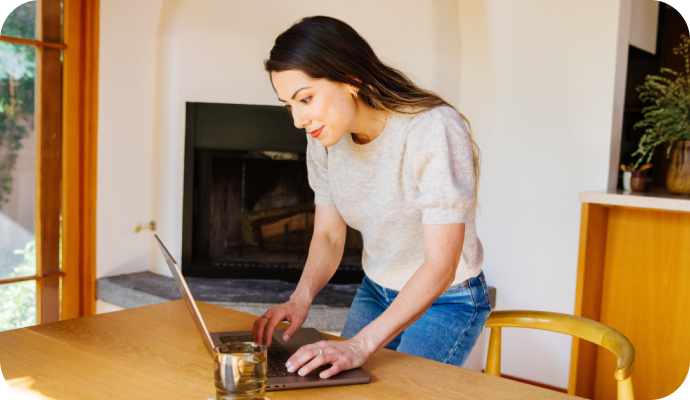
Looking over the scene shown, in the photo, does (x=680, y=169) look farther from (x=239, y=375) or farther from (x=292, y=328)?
(x=239, y=375)

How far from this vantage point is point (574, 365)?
2328mm

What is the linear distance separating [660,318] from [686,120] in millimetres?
811

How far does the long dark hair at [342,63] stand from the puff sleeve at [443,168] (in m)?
0.06

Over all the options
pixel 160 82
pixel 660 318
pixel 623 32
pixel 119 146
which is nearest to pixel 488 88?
pixel 623 32

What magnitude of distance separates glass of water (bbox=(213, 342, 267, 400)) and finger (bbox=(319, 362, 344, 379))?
189 mm

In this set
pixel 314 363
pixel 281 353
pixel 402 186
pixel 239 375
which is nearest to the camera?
pixel 239 375

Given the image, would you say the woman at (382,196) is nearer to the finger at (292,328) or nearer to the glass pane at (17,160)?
the finger at (292,328)

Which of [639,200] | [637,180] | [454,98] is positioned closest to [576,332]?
[639,200]

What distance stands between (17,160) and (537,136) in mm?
2348

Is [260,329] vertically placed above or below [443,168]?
below

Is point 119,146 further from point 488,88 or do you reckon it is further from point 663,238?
point 663,238

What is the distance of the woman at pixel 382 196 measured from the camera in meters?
1.03

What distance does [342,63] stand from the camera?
107cm

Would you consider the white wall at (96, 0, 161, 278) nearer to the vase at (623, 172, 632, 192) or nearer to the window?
the window
